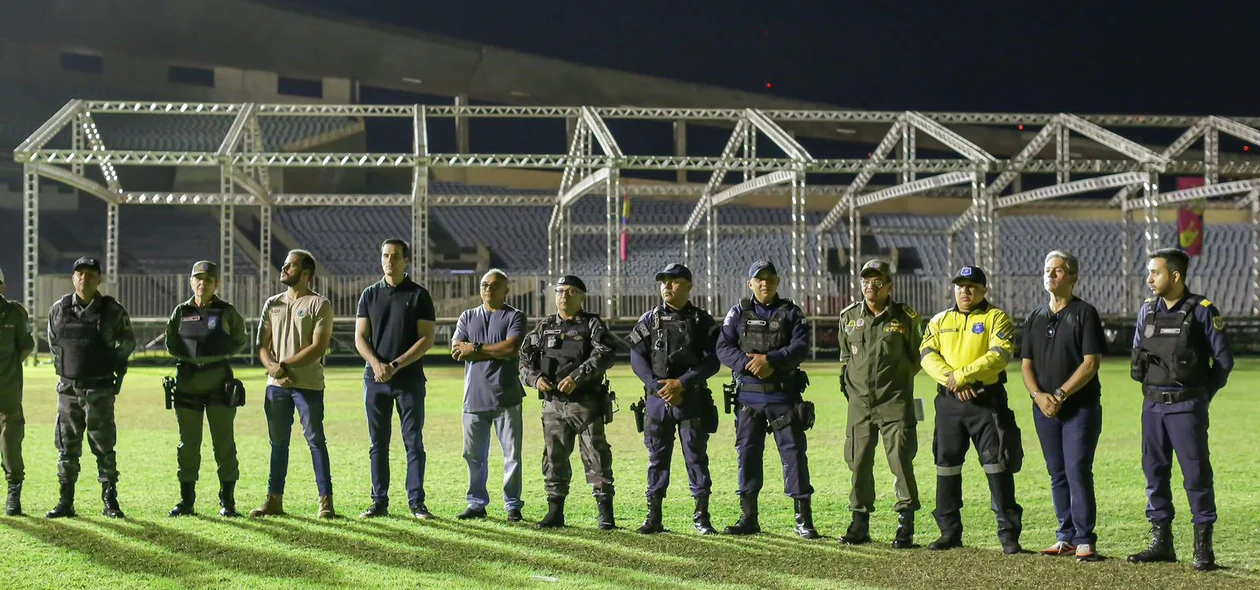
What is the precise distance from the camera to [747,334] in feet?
25.3

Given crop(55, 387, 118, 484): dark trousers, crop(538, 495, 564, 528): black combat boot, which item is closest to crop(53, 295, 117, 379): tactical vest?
crop(55, 387, 118, 484): dark trousers

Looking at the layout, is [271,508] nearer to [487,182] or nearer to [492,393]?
[492,393]

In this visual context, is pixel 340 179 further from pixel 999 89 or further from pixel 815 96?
pixel 999 89

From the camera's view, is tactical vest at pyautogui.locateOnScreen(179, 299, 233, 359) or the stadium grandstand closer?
tactical vest at pyautogui.locateOnScreen(179, 299, 233, 359)

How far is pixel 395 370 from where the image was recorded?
814cm

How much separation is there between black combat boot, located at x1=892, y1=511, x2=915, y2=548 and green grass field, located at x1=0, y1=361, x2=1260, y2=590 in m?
0.10

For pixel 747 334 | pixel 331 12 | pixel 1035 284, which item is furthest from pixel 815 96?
pixel 747 334

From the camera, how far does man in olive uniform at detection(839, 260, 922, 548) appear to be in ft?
23.7

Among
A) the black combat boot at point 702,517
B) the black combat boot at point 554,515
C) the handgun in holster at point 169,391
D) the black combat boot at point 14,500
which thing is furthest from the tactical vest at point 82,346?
the black combat boot at point 702,517

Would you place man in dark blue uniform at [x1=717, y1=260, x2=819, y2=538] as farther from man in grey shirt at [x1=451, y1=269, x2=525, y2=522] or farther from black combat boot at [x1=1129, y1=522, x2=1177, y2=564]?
black combat boot at [x1=1129, y1=522, x2=1177, y2=564]

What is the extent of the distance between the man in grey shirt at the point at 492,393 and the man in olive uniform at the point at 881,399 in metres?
2.23

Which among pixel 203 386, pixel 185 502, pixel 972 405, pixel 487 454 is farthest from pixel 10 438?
pixel 972 405

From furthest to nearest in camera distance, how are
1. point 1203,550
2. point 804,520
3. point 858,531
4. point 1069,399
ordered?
point 804,520 → point 858,531 → point 1069,399 → point 1203,550

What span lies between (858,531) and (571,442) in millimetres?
1906
